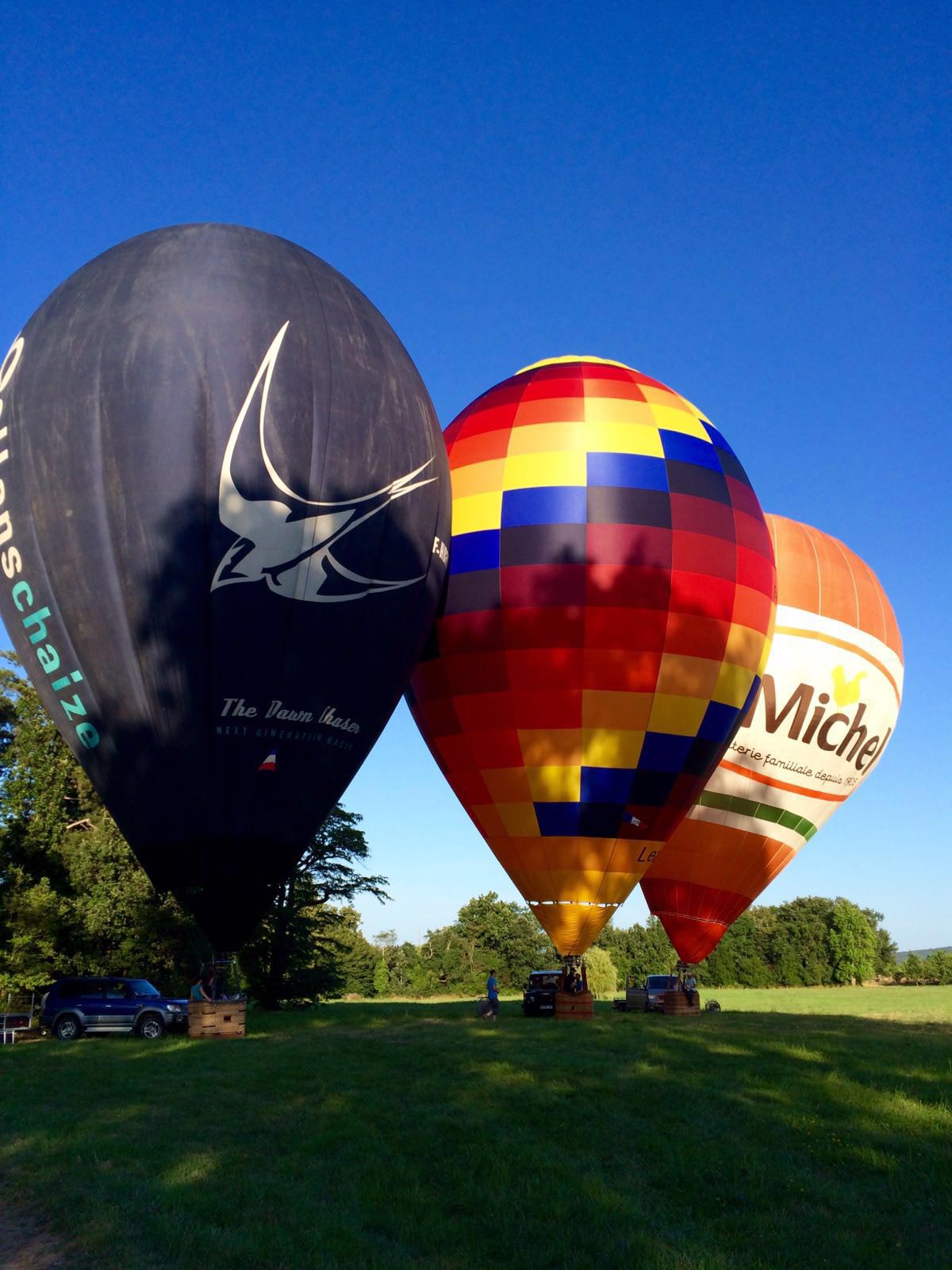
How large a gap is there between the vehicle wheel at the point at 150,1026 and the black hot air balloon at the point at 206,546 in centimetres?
666

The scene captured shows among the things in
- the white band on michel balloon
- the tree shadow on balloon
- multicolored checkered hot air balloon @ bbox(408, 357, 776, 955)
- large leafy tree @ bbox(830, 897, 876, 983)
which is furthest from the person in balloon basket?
large leafy tree @ bbox(830, 897, 876, 983)

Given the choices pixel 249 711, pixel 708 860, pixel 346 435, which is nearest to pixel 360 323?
pixel 346 435

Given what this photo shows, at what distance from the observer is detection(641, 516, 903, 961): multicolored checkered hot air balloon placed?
27703 mm

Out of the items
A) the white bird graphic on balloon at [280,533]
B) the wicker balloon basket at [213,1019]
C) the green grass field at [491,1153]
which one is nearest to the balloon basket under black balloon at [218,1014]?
the wicker balloon basket at [213,1019]

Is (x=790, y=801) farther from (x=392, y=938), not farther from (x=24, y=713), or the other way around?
(x=392, y=938)

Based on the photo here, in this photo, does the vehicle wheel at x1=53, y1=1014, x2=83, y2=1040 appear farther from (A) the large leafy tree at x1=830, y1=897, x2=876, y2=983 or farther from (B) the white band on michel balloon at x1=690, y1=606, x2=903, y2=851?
(A) the large leafy tree at x1=830, y1=897, x2=876, y2=983

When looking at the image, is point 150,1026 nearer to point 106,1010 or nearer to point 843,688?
point 106,1010

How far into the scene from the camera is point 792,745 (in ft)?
96.5

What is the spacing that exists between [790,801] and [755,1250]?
22180mm

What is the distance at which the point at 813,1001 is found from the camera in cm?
4162

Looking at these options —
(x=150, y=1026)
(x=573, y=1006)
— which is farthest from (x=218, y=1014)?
(x=573, y=1006)

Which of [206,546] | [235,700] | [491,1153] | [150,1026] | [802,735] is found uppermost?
[802,735]

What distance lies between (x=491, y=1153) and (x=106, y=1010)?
14.1 metres

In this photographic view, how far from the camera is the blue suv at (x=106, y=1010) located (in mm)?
21859
